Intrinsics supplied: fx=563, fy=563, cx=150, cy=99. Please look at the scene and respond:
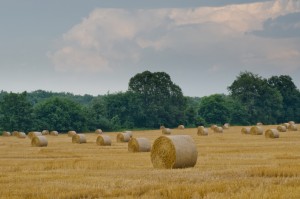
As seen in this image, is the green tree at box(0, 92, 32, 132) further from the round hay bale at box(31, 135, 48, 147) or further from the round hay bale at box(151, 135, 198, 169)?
the round hay bale at box(151, 135, 198, 169)

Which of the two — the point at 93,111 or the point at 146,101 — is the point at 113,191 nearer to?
the point at 93,111

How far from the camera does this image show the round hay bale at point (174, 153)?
20844 millimetres

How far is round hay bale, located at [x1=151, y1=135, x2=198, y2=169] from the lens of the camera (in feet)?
68.4

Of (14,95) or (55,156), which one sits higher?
(14,95)

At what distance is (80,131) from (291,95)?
1961 inches

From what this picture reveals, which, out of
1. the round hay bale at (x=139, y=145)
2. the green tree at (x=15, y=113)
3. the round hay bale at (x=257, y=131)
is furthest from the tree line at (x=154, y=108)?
the round hay bale at (x=139, y=145)

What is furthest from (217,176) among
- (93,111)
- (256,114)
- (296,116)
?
(296,116)

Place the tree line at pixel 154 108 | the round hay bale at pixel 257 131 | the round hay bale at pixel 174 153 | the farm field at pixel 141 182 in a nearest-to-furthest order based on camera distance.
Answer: the farm field at pixel 141 182 < the round hay bale at pixel 174 153 < the round hay bale at pixel 257 131 < the tree line at pixel 154 108

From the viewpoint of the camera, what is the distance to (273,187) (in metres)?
13.9

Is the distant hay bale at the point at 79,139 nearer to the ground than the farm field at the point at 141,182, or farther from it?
farther from it

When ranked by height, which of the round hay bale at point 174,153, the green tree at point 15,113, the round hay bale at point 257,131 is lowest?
the round hay bale at point 174,153

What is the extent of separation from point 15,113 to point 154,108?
2302 cm

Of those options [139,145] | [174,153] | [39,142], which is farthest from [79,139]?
[174,153]

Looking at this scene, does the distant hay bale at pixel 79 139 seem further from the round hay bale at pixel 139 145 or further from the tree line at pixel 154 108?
the tree line at pixel 154 108
